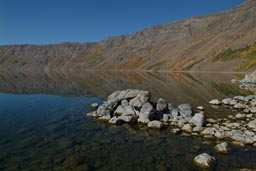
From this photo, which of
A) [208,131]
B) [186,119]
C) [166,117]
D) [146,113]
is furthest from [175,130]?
[146,113]

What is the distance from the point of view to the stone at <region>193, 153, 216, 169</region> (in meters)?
18.2

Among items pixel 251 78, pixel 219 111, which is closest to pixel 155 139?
pixel 219 111

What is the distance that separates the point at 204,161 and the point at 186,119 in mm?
13244

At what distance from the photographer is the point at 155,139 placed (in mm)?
25156

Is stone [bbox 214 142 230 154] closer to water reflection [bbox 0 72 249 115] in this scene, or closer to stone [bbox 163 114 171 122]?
stone [bbox 163 114 171 122]

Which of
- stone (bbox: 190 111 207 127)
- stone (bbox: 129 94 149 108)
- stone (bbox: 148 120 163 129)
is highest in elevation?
stone (bbox: 129 94 149 108)

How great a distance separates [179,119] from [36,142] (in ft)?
64.4

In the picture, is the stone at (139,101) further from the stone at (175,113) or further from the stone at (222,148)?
the stone at (222,148)

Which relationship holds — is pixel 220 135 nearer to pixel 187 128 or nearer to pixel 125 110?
pixel 187 128

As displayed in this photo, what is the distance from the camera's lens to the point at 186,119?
31.4 m

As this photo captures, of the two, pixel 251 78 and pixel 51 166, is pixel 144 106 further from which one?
pixel 251 78

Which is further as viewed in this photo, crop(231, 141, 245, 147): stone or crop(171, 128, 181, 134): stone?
crop(171, 128, 181, 134): stone

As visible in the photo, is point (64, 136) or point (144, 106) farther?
point (144, 106)

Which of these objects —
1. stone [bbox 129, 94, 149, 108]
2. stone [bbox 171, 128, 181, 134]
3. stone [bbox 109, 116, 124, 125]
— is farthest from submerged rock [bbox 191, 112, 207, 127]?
stone [bbox 109, 116, 124, 125]
